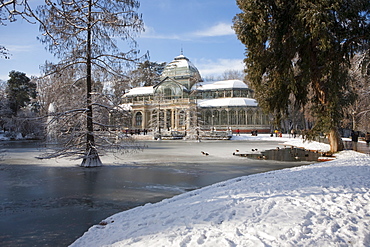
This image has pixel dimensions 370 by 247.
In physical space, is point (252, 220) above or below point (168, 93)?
below

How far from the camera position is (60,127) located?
1129cm

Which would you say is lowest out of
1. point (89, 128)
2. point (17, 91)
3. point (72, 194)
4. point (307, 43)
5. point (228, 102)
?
point (72, 194)

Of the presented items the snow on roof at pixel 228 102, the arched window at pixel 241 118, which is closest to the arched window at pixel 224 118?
the snow on roof at pixel 228 102

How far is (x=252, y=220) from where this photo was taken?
13.5 feet

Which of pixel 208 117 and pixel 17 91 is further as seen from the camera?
pixel 208 117

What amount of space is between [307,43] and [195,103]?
32774 millimetres

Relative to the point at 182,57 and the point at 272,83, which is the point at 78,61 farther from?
the point at 182,57

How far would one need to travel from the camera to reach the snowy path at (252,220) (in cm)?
358

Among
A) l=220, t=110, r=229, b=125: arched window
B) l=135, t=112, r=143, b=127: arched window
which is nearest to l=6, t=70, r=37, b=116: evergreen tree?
l=135, t=112, r=143, b=127: arched window

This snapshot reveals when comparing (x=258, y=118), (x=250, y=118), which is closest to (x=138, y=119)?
(x=250, y=118)

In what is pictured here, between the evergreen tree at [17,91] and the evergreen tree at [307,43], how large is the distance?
1570 inches

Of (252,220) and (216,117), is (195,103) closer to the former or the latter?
(216,117)

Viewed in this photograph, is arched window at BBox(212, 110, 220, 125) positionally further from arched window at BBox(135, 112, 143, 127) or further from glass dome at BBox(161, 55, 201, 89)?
arched window at BBox(135, 112, 143, 127)

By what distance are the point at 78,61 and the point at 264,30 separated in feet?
29.5
